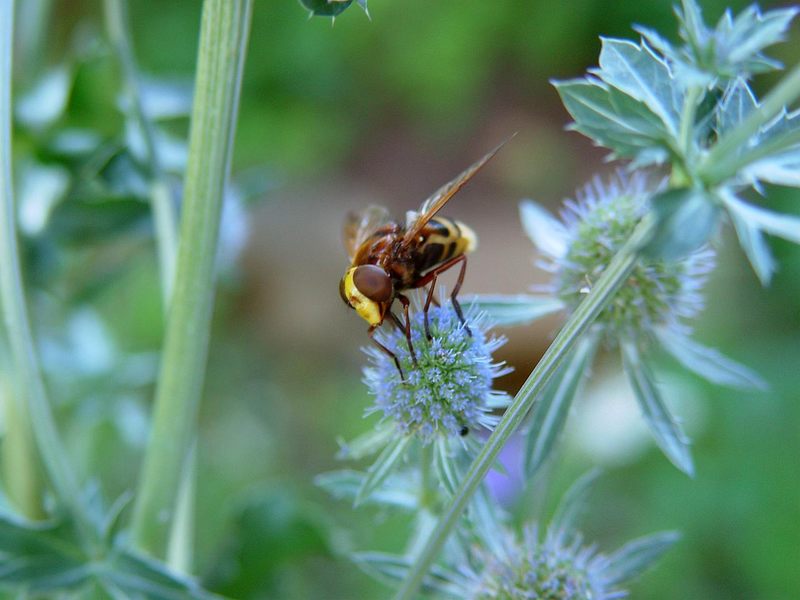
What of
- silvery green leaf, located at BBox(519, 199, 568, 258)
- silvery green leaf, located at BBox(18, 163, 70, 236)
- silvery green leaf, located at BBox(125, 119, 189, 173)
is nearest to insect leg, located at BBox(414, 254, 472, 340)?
silvery green leaf, located at BBox(519, 199, 568, 258)

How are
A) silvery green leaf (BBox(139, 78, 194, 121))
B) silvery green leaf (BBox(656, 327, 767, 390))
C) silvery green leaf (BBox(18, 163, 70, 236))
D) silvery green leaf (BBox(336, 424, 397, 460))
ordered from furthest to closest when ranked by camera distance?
silvery green leaf (BBox(139, 78, 194, 121)) < silvery green leaf (BBox(18, 163, 70, 236)) < silvery green leaf (BBox(656, 327, 767, 390)) < silvery green leaf (BBox(336, 424, 397, 460))

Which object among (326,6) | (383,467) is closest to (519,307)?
(383,467)

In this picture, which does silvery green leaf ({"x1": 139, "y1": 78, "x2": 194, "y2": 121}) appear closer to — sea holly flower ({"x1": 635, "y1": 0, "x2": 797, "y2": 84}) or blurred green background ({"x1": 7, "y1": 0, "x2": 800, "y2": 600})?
blurred green background ({"x1": 7, "y1": 0, "x2": 800, "y2": 600})

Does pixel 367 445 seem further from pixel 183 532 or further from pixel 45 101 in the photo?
pixel 45 101

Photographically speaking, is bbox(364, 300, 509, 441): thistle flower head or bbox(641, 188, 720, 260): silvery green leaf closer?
bbox(641, 188, 720, 260): silvery green leaf

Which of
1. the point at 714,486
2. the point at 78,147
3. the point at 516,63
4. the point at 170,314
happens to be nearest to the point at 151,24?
the point at 516,63

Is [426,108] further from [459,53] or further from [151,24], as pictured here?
[151,24]
